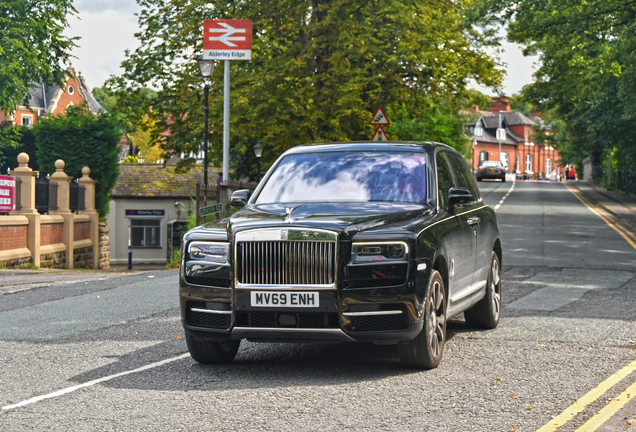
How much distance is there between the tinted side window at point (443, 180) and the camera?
7.62 m

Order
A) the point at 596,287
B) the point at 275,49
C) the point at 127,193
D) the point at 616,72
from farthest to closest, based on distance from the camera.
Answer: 1. the point at 127,193
2. the point at 275,49
3. the point at 616,72
4. the point at 596,287

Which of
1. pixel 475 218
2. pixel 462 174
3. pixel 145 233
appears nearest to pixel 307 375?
pixel 475 218

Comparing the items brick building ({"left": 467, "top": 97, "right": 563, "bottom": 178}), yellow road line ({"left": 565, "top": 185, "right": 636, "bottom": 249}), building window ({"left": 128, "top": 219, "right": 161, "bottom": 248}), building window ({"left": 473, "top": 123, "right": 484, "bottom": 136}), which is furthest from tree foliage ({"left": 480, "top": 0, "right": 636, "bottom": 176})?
building window ({"left": 473, "top": 123, "right": 484, "bottom": 136})

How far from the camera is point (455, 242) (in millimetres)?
7492

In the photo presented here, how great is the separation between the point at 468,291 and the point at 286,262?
2.38 m

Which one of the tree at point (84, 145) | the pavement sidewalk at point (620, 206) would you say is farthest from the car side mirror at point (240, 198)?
the tree at point (84, 145)

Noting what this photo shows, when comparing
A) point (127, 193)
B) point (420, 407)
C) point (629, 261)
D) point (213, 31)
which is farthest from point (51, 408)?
point (127, 193)

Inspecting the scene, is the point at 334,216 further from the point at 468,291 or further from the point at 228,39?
the point at 228,39

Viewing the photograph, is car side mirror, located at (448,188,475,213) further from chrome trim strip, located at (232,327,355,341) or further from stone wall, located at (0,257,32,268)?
stone wall, located at (0,257,32,268)

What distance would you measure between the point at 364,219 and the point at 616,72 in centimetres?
2244

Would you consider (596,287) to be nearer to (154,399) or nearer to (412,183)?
(412,183)

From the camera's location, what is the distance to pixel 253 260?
6.36m

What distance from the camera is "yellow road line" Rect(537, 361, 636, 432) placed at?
5.11 metres

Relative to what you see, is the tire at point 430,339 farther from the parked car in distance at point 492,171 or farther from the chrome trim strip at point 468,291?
the parked car in distance at point 492,171
